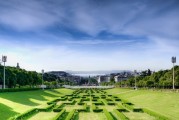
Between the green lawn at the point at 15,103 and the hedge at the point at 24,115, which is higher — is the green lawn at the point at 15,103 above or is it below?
above

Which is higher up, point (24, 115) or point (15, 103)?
point (15, 103)

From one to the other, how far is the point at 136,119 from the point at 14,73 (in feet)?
183

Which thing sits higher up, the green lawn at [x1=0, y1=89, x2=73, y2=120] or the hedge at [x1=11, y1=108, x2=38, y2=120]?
the green lawn at [x1=0, y1=89, x2=73, y2=120]

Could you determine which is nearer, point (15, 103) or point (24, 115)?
point (24, 115)

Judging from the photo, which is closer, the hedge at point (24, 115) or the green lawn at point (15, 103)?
the hedge at point (24, 115)

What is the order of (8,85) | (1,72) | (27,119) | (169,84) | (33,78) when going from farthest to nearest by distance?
(33,78) → (169,84) → (8,85) → (1,72) → (27,119)

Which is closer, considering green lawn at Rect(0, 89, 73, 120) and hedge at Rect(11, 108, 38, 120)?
hedge at Rect(11, 108, 38, 120)

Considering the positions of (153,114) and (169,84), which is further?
(169,84)

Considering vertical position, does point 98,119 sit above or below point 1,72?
below

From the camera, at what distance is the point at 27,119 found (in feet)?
88.6

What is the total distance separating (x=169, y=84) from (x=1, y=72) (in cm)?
4710

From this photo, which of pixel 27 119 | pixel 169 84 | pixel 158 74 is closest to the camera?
pixel 27 119

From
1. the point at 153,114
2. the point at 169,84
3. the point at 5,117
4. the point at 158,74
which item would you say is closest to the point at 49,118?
the point at 5,117

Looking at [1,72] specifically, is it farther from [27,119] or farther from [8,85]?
[27,119]
